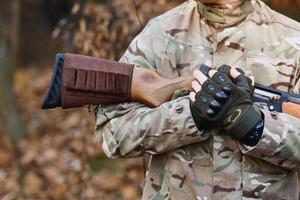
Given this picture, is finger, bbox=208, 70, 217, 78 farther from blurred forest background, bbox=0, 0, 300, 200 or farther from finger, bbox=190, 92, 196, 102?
blurred forest background, bbox=0, 0, 300, 200

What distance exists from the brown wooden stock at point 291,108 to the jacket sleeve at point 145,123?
12.0 inches

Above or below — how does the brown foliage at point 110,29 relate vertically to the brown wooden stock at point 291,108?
below

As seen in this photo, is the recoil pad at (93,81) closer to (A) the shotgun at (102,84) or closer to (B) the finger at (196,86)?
(A) the shotgun at (102,84)

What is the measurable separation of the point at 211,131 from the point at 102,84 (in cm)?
43

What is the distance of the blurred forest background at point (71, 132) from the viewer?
5949 mm

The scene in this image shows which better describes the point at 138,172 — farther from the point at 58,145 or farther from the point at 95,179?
the point at 58,145

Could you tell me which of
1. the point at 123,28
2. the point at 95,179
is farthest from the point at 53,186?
the point at 123,28

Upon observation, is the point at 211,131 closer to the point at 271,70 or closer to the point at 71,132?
the point at 271,70

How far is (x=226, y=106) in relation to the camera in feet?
9.48

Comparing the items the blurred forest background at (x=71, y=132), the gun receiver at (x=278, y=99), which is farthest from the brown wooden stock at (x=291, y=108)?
the blurred forest background at (x=71, y=132)

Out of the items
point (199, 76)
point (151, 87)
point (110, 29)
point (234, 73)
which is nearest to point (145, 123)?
point (151, 87)

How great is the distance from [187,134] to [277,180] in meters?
0.38

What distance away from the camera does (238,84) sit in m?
2.92

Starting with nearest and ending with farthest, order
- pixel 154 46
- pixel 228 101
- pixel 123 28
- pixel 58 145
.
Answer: pixel 228 101 → pixel 154 46 → pixel 123 28 → pixel 58 145
